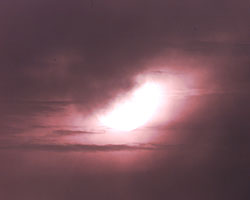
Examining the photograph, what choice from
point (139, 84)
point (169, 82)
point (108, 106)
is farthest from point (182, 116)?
point (108, 106)

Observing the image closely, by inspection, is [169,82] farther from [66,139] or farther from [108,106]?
[66,139]

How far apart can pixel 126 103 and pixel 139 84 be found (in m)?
0.27

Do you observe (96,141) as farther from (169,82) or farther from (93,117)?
(169,82)


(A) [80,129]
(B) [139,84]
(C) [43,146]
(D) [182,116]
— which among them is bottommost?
(C) [43,146]

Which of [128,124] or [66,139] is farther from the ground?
[128,124]

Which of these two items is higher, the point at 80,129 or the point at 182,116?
the point at 182,116

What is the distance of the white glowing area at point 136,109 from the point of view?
3074mm

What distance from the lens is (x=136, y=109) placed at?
3102mm

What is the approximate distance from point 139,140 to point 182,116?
59 centimetres

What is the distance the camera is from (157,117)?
312 centimetres

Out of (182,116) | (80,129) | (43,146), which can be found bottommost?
(43,146)

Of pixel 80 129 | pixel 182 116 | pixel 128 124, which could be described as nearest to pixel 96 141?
pixel 80 129

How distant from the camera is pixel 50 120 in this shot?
312cm

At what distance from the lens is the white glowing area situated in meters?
3.07
